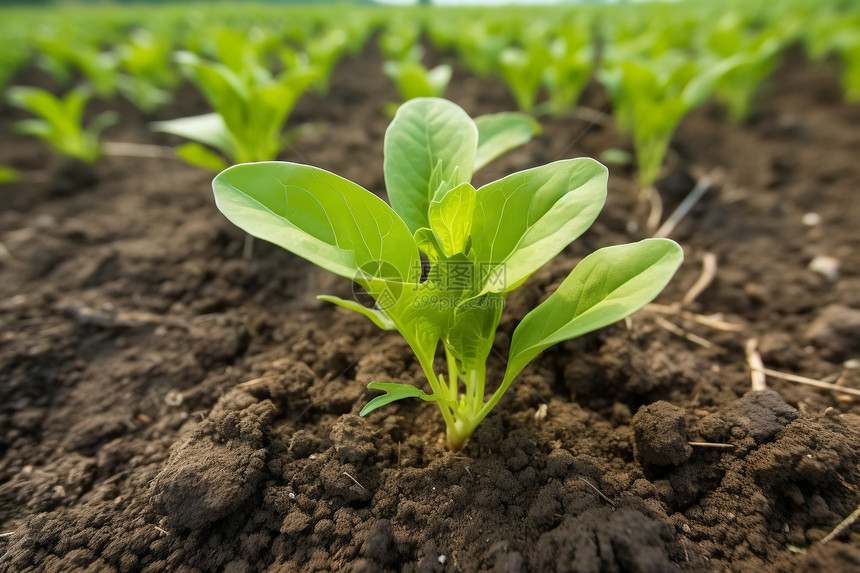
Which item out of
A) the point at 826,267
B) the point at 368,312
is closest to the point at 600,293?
the point at 368,312

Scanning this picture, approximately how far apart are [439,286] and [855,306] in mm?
1826

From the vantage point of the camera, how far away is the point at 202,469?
3.66 feet

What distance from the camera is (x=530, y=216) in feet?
3.29

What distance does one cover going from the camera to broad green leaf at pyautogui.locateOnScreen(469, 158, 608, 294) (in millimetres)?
896

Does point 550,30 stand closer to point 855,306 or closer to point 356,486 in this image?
point 855,306

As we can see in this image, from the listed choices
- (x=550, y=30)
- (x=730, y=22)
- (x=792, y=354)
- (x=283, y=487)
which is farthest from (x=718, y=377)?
(x=550, y=30)

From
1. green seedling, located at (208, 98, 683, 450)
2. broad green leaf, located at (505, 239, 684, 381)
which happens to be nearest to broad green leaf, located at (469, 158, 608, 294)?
green seedling, located at (208, 98, 683, 450)

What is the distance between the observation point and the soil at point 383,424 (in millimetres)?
1021

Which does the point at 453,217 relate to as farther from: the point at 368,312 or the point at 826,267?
the point at 826,267

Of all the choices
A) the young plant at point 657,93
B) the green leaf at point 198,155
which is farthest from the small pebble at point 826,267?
the green leaf at point 198,155

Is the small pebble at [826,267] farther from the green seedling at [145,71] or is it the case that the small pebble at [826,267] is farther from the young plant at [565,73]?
the green seedling at [145,71]

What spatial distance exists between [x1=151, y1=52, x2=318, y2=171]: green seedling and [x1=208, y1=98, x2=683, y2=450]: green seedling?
1.38 metres

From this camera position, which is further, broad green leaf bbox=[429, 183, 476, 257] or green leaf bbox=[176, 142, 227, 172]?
green leaf bbox=[176, 142, 227, 172]

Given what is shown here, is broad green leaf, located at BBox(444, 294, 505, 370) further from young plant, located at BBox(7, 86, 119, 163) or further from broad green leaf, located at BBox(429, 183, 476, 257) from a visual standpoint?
young plant, located at BBox(7, 86, 119, 163)
